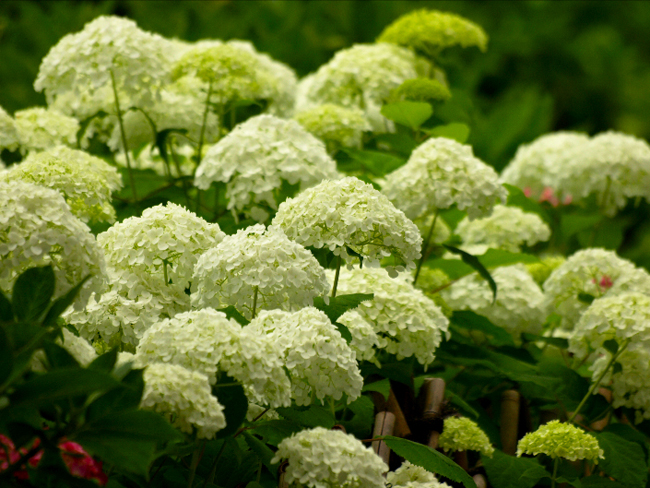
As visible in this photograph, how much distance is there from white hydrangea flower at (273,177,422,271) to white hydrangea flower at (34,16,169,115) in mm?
837

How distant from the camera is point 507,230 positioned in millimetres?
2826

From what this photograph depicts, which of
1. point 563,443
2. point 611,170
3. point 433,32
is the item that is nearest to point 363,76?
point 433,32

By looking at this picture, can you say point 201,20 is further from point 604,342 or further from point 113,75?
point 604,342

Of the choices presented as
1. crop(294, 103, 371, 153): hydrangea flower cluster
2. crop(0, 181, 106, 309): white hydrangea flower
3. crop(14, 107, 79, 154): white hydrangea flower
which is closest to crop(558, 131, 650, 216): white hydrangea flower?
crop(294, 103, 371, 153): hydrangea flower cluster

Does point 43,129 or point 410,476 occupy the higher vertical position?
point 43,129

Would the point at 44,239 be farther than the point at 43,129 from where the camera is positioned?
No

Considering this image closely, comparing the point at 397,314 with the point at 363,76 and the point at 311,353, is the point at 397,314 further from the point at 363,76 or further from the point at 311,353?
the point at 363,76

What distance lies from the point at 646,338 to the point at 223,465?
3.67 feet

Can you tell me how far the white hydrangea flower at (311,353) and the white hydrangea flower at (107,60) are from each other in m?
1.06

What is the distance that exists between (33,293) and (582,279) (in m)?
1.78

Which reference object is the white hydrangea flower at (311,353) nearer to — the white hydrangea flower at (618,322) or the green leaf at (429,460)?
the green leaf at (429,460)

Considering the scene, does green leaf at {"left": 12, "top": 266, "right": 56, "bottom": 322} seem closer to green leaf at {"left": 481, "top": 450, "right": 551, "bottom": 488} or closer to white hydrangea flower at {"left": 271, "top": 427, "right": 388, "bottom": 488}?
white hydrangea flower at {"left": 271, "top": 427, "right": 388, "bottom": 488}

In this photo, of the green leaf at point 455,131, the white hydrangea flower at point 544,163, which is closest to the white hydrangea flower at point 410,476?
the green leaf at point 455,131

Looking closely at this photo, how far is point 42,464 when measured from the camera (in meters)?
1.03
